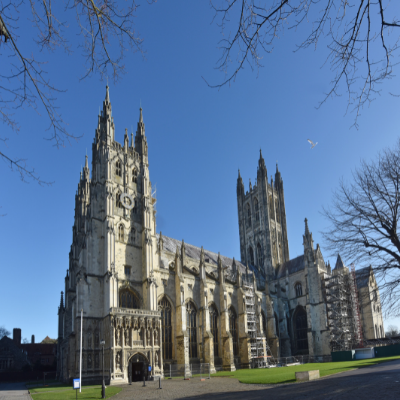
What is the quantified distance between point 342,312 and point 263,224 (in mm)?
21688

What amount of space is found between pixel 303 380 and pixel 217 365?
25.9 meters

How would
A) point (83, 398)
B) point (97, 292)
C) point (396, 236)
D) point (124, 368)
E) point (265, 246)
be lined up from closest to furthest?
point (396, 236)
point (83, 398)
point (124, 368)
point (97, 292)
point (265, 246)

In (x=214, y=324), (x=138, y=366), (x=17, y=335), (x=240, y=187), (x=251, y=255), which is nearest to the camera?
(x=138, y=366)

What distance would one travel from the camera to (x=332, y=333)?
5322 cm

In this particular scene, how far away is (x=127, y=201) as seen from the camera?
42781mm

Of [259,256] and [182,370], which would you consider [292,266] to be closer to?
[259,256]

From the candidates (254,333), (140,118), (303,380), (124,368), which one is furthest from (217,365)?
(140,118)

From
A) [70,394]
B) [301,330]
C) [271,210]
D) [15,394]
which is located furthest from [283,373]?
[271,210]

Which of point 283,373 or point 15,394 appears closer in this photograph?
point 15,394

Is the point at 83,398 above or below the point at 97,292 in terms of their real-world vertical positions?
below

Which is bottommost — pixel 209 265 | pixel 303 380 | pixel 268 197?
pixel 303 380

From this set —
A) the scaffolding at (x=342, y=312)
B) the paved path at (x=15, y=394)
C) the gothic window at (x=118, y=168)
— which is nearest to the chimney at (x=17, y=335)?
the paved path at (x=15, y=394)

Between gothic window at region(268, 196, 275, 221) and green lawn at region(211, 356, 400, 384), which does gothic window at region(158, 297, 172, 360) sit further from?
gothic window at region(268, 196, 275, 221)

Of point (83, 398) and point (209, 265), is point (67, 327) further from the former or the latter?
point (83, 398)
